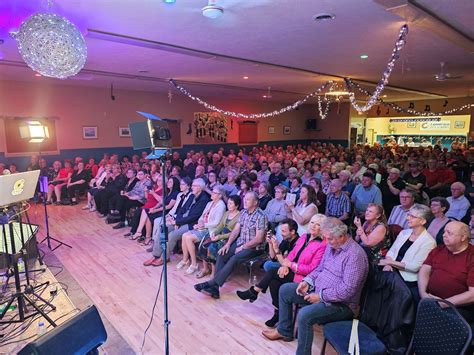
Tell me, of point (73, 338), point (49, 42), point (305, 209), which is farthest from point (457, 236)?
point (49, 42)

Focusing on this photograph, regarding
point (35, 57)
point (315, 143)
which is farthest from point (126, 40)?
point (315, 143)

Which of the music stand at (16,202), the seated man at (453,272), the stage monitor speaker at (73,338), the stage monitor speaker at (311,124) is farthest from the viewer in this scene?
the stage monitor speaker at (311,124)

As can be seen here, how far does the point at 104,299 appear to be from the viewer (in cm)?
351

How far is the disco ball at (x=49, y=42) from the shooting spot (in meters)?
2.60

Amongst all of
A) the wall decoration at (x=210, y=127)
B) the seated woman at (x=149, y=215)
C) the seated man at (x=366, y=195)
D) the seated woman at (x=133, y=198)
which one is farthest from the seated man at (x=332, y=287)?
the wall decoration at (x=210, y=127)

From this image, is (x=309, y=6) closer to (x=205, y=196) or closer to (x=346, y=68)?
(x=205, y=196)

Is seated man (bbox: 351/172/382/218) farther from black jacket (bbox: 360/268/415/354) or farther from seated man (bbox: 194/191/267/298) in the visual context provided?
black jacket (bbox: 360/268/415/354)

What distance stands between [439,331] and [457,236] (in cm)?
79

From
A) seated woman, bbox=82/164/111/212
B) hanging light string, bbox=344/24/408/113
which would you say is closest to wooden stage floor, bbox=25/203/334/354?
seated woman, bbox=82/164/111/212

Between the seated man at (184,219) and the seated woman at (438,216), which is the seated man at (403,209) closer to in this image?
the seated woman at (438,216)

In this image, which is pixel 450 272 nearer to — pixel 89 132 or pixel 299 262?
pixel 299 262

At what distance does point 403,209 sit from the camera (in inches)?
150

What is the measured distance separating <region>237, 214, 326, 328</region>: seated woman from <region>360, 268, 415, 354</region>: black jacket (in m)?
0.54

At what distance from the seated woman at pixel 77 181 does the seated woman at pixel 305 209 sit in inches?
246
